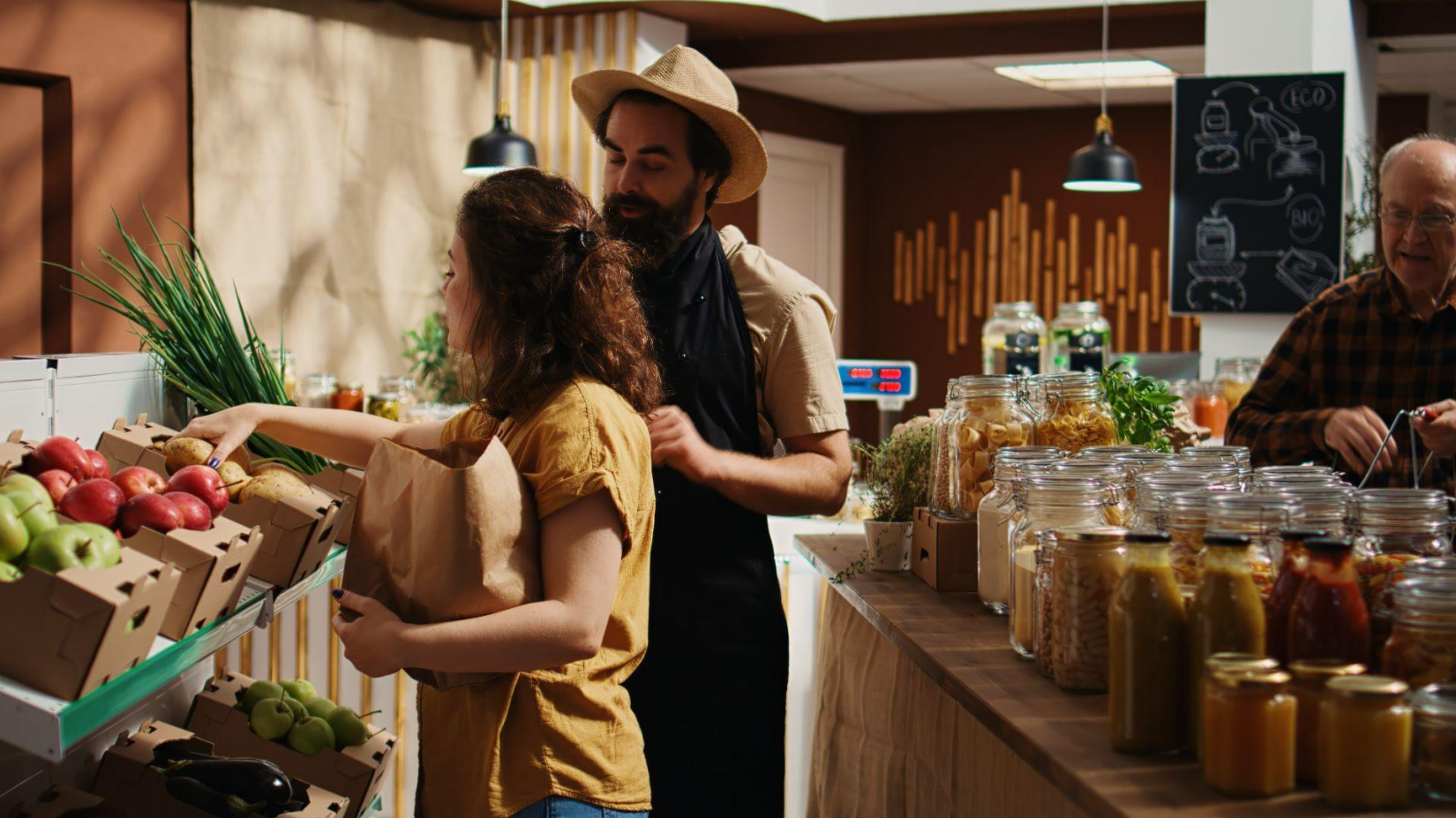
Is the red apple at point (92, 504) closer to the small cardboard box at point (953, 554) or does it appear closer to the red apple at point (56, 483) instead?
the red apple at point (56, 483)

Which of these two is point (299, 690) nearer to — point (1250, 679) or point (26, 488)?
point (26, 488)

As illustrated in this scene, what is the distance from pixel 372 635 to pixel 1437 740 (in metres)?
1.03

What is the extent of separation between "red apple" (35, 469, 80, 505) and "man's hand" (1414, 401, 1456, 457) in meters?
2.13

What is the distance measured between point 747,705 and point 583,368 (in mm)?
778

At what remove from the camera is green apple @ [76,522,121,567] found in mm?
Result: 1301

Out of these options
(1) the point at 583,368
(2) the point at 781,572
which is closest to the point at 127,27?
(2) the point at 781,572

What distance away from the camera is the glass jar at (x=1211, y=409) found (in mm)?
4695

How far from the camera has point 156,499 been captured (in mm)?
1520

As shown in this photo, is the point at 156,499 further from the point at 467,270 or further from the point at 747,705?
the point at 747,705

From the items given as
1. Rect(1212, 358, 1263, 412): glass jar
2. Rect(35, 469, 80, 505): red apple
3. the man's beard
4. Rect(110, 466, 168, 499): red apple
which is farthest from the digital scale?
Rect(35, 469, 80, 505): red apple

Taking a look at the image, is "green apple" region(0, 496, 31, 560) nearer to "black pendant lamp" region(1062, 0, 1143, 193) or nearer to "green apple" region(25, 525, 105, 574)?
"green apple" region(25, 525, 105, 574)

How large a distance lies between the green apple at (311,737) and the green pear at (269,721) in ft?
0.05

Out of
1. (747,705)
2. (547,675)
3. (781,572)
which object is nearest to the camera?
(547,675)

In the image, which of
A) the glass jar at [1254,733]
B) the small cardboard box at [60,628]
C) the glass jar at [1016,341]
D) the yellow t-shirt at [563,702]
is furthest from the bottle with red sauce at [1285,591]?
the glass jar at [1016,341]
